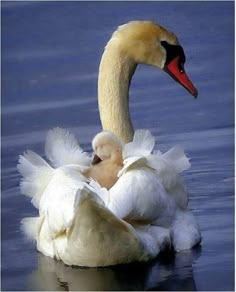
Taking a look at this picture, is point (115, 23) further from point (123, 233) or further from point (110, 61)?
point (123, 233)

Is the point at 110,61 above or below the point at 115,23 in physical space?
above

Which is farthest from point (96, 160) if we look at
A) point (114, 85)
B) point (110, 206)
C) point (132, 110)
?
point (132, 110)

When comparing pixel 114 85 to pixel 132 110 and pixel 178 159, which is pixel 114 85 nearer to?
pixel 178 159

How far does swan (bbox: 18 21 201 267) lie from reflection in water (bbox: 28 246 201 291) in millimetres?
44

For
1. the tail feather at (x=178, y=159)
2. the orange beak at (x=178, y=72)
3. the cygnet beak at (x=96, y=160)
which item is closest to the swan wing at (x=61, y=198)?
the cygnet beak at (x=96, y=160)

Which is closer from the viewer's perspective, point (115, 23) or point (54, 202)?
point (54, 202)

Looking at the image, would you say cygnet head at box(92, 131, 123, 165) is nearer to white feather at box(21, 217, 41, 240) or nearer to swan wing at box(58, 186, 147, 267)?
swan wing at box(58, 186, 147, 267)

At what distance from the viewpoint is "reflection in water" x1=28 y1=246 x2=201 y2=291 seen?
7406 millimetres

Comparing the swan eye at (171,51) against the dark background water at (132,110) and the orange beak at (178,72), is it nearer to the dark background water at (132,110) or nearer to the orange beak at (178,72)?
the orange beak at (178,72)

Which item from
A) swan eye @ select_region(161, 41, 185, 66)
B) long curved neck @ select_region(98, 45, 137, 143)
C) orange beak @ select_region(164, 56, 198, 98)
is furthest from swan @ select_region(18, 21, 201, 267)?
orange beak @ select_region(164, 56, 198, 98)

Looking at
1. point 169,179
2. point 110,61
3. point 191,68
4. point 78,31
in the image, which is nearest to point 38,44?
point 78,31

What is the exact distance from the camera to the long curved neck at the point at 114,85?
29.5 ft

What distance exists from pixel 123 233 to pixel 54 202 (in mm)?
356

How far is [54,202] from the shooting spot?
7512mm
